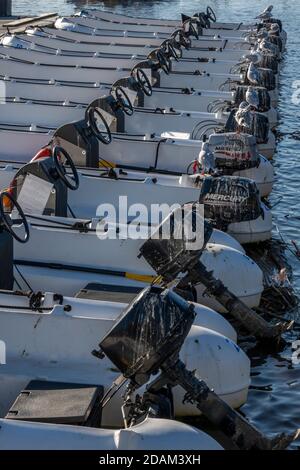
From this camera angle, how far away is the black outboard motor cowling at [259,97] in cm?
2016

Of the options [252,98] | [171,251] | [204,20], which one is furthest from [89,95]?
[204,20]

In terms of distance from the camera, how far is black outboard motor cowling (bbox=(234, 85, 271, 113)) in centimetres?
2016

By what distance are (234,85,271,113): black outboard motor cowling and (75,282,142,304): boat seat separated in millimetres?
9573

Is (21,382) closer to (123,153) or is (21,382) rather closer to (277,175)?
(123,153)

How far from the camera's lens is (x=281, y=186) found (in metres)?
20.0

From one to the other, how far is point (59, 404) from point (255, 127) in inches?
417

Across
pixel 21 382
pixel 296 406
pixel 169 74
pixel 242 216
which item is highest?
pixel 169 74

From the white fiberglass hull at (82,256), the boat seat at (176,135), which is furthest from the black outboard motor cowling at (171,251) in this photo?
the boat seat at (176,135)

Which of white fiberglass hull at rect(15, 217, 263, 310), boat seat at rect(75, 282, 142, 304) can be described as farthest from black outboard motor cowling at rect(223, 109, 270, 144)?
boat seat at rect(75, 282, 142, 304)

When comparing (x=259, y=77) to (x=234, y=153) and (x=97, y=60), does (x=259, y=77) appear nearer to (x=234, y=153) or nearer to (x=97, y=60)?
(x=97, y=60)

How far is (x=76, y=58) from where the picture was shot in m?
24.9

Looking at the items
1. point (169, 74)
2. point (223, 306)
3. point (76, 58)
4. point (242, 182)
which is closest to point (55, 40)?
point (76, 58)

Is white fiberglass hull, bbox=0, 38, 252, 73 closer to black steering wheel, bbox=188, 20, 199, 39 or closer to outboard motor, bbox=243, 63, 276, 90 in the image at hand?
outboard motor, bbox=243, 63, 276, 90
